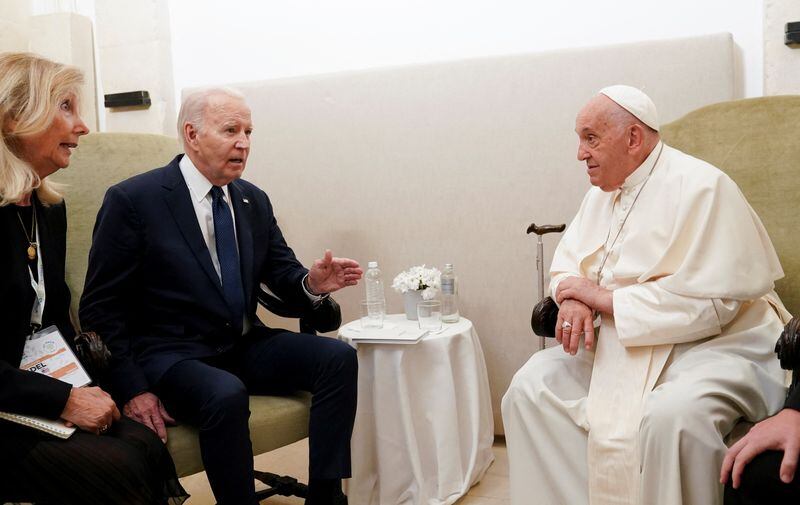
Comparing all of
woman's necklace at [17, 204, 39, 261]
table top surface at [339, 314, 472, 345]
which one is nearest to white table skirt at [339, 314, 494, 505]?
table top surface at [339, 314, 472, 345]

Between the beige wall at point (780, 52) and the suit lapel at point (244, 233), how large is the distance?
2.23 metres

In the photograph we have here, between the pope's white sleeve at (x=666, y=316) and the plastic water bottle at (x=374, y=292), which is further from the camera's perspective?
the plastic water bottle at (x=374, y=292)

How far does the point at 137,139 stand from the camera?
3.38 metres

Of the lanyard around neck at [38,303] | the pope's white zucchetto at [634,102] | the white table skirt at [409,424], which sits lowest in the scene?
the white table skirt at [409,424]

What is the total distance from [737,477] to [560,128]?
2.04 metres

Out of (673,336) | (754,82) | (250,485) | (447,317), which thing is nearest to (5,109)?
(250,485)

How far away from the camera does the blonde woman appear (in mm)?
2047

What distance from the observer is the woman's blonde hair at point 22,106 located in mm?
2215

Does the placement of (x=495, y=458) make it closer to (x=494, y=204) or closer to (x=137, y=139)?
(x=494, y=204)

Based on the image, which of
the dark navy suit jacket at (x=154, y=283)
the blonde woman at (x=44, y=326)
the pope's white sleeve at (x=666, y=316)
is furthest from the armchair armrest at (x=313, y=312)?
the pope's white sleeve at (x=666, y=316)

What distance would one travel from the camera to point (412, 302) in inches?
133

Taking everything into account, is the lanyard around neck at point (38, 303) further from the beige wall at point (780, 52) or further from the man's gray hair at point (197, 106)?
the beige wall at point (780, 52)

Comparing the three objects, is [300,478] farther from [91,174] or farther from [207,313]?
[91,174]

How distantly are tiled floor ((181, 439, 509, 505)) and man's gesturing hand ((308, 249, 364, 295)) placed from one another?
958mm
